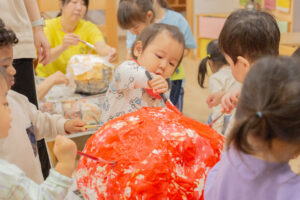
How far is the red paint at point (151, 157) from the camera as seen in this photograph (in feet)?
2.83

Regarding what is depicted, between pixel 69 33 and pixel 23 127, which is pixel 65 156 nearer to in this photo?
pixel 23 127

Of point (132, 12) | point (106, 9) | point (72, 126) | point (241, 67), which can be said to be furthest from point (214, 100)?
point (106, 9)

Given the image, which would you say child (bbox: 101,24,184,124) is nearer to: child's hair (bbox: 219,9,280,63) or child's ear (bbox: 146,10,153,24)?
child's hair (bbox: 219,9,280,63)

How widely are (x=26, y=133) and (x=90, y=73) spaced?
115 centimetres

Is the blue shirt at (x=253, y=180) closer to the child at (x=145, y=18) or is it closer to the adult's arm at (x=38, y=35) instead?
the adult's arm at (x=38, y=35)

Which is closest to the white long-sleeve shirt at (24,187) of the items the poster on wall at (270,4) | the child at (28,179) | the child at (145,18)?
the child at (28,179)

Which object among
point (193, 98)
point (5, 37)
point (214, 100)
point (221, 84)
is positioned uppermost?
point (5, 37)

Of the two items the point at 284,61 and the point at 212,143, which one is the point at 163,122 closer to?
the point at 212,143

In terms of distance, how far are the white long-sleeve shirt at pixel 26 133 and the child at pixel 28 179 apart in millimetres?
205

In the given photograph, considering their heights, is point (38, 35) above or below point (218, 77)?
above

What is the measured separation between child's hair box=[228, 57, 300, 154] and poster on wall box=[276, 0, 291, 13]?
266cm

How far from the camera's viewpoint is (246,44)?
3.63 feet

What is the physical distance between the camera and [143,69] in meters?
1.31

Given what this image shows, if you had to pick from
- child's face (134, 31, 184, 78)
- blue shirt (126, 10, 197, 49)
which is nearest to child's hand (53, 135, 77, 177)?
child's face (134, 31, 184, 78)
